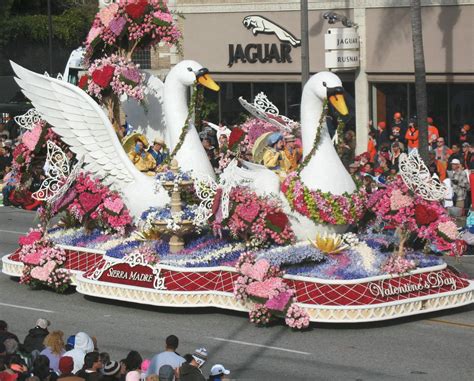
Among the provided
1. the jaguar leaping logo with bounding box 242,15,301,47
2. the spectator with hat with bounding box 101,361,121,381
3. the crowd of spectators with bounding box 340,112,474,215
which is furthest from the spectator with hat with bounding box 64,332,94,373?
the jaguar leaping logo with bounding box 242,15,301,47

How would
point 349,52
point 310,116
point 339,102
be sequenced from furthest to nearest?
point 349,52 < point 310,116 < point 339,102

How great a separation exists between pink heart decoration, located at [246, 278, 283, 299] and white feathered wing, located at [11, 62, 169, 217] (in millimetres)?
2972

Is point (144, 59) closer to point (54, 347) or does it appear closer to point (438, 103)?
point (438, 103)

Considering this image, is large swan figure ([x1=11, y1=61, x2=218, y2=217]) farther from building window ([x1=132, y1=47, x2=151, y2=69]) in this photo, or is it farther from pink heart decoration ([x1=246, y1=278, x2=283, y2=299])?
building window ([x1=132, y1=47, x2=151, y2=69])

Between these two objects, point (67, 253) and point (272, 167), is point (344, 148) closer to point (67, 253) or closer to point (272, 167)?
point (272, 167)

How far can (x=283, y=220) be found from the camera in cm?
1927

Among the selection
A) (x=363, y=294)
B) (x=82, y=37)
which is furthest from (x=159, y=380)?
(x=82, y=37)

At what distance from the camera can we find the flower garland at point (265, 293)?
59.4 feet

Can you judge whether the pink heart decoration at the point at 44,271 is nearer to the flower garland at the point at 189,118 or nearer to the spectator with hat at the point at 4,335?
the flower garland at the point at 189,118

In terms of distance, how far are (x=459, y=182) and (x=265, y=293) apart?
938cm

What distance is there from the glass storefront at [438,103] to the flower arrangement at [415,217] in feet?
48.3

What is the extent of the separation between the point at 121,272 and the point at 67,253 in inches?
70.8

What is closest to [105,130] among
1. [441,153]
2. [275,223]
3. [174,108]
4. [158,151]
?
[174,108]

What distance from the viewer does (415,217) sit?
18.8 meters
